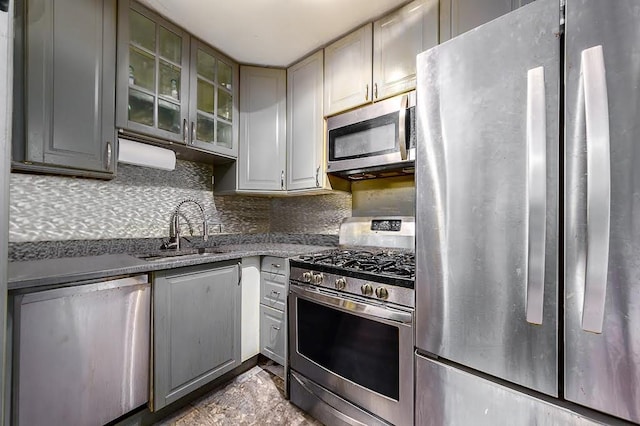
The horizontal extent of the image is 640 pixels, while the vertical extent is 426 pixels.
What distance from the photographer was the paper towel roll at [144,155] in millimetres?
1609

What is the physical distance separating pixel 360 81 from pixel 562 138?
133cm

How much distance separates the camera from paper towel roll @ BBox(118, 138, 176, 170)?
5.28ft

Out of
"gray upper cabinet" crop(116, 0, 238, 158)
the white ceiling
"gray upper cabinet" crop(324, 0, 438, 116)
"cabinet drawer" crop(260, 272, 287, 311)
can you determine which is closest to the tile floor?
"cabinet drawer" crop(260, 272, 287, 311)

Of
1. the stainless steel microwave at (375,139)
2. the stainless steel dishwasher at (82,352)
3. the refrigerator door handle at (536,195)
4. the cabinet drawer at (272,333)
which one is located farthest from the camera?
the cabinet drawer at (272,333)

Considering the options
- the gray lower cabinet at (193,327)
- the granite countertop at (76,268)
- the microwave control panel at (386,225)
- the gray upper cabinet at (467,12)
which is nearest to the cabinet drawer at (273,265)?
the gray lower cabinet at (193,327)

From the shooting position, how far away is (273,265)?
2.03 metres

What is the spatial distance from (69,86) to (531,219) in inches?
84.4

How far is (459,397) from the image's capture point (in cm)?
103

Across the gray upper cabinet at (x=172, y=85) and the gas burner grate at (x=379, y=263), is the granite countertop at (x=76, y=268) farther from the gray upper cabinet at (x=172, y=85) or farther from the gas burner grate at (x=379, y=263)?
the gray upper cabinet at (x=172, y=85)

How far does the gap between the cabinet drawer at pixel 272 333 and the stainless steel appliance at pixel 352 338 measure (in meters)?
0.24

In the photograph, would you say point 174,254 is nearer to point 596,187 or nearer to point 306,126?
point 306,126

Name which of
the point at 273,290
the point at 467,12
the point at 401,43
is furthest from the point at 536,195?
the point at 273,290

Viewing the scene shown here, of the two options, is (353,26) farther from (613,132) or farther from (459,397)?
(459,397)

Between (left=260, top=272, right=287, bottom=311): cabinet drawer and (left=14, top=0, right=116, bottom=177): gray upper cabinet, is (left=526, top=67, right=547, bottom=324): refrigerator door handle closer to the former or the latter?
(left=260, top=272, right=287, bottom=311): cabinet drawer
